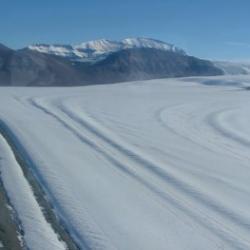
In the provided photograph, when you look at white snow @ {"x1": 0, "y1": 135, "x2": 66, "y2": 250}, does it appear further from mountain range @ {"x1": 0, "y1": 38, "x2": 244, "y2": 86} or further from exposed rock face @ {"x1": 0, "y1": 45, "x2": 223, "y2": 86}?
mountain range @ {"x1": 0, "y1": 38, "x2": 244, "y2": 86}

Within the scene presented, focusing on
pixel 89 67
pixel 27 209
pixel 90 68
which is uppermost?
pixel 89 67

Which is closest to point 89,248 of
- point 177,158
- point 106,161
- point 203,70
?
point 106,161

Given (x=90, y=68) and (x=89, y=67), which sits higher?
(x=89, y=67)

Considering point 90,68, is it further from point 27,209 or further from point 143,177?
point 27,209

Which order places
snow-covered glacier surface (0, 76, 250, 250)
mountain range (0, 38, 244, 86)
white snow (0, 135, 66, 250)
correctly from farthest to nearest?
mountain range (0, 38, 244, 86)
snow-covered glacier surface (0, 76, 250, 250)
white snow (0, 135, 66, 250)

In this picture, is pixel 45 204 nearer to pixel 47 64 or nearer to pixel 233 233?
pixel 233 233

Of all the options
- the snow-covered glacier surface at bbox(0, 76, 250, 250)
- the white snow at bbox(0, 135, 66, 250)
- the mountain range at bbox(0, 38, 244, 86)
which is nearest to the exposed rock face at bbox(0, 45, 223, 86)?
the mountain range at bbox(0, 38, 244, 86)

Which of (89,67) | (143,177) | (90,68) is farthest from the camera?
(89,67)

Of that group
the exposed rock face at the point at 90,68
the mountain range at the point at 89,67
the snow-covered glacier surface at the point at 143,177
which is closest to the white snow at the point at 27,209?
the snow-covered glacier surface at the point at 143,177

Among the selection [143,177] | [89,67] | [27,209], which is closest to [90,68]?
[89,67]
